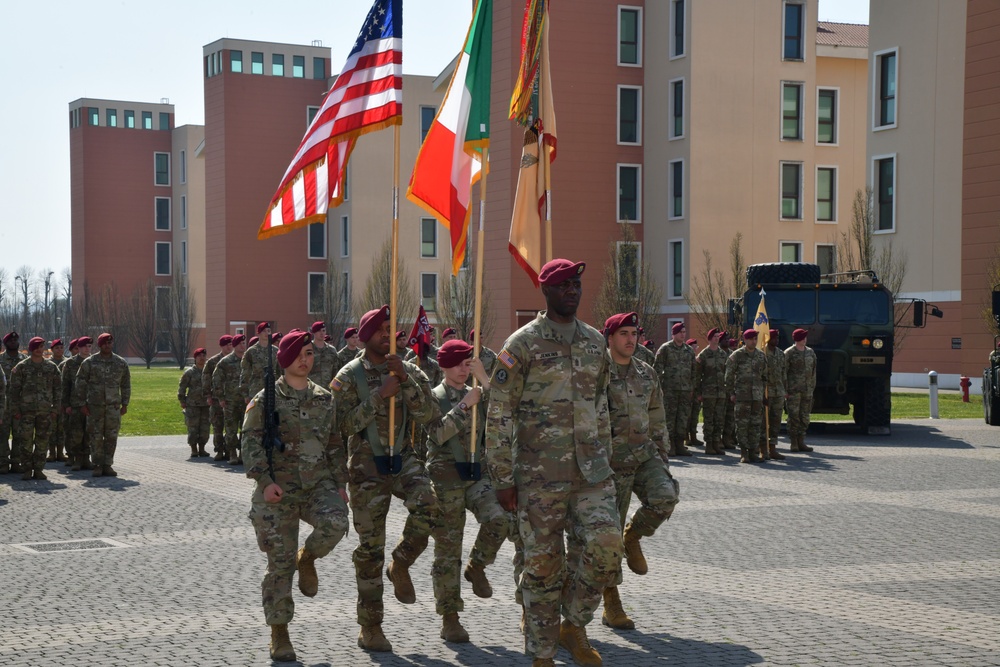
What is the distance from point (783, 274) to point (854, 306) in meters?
1.97

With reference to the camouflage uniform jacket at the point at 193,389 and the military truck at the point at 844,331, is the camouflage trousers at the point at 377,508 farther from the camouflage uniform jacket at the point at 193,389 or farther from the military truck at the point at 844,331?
the military truck at the point at 844,331

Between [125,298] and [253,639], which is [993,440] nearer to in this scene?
[253,639]

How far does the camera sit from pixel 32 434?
18.9 m

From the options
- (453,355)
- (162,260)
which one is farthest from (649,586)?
(162,260)

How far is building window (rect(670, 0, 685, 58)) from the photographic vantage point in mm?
55312

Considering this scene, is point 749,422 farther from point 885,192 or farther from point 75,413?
point 885,192

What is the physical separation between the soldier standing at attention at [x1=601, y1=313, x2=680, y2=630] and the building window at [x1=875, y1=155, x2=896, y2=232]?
137ft

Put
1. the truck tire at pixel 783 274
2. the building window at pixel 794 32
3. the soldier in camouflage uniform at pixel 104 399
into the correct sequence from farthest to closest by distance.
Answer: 1. the building window at pixel 794 32
2. the truck tire at pixel 783 274
3. the soldier in camouflage uniform at pixel 104 399

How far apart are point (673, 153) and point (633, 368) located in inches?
1876

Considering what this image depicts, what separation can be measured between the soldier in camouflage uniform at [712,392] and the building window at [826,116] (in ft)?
122

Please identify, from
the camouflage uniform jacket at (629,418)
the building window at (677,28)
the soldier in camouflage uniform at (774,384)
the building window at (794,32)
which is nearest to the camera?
the camouflage uniform jacket at (629,418)

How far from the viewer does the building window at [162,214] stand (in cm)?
10912

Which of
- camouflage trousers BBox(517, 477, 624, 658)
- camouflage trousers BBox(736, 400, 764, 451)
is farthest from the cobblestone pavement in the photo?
camouflage trousers BBox(736, 400, 764, 451)

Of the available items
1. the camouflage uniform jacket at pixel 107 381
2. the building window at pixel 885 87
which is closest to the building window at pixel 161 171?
the building window at pixel 885 87
